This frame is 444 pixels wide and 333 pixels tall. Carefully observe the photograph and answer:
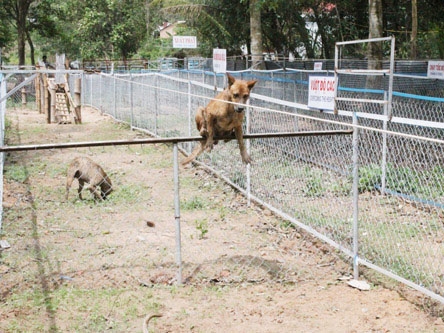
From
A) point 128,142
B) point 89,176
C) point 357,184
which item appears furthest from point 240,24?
point 128,142

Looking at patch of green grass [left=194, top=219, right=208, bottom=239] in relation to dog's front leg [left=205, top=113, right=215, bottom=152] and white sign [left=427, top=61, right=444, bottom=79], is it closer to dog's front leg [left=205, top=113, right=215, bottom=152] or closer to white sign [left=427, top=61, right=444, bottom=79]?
dog's front leg [left=205, top=113, right=215, bottom=152]

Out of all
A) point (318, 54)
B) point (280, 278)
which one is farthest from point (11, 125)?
point (318, 54)

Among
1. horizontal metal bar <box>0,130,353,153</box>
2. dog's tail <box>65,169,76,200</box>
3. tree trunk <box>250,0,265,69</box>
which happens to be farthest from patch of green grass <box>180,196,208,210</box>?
tree trunk <box>250,0,265,69</box>

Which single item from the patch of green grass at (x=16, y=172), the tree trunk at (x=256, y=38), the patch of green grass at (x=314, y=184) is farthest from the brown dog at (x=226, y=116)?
the tree trunk at (x=256, y=38)

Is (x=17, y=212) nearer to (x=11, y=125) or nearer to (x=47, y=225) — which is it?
(x=47, y=225)

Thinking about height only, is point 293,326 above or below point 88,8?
below

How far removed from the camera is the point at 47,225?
7246mm

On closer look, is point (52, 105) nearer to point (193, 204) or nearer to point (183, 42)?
point (183, 42)

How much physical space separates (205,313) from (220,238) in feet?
6.70

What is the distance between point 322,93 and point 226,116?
3821 millimetres

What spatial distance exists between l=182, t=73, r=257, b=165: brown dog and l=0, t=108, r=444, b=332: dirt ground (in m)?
1.25

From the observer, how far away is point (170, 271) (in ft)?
18.9

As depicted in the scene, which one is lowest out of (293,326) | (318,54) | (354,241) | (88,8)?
(293,326)

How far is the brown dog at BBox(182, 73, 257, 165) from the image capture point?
5652 millimetres
